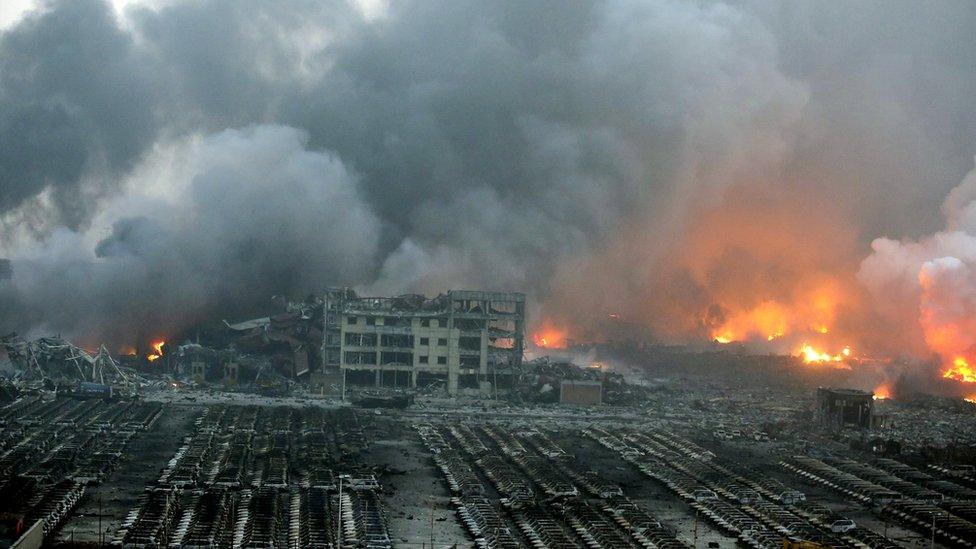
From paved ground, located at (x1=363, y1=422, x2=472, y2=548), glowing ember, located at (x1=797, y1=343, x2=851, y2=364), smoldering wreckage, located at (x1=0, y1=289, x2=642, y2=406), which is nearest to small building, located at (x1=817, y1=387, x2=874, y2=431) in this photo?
smoldering wreckage, located at (x1=0, y1=289, x2=642, y2=406)

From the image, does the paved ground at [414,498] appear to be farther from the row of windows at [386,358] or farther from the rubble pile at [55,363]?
the rubble pile at [55,363]

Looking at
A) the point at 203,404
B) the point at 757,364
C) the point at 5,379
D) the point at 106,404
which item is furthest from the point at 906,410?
the point at 5,379

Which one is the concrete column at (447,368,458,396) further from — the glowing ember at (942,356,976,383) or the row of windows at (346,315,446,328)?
the glowing ember at (942,356,976,383)

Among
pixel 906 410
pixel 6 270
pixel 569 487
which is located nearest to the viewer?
pixel 569 487

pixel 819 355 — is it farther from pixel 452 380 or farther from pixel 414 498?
pixel 414 498

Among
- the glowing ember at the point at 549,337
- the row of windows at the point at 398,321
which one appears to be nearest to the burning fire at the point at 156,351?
the row of windows at the point at 398,321

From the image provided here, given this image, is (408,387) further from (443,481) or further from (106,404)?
(443,481)
